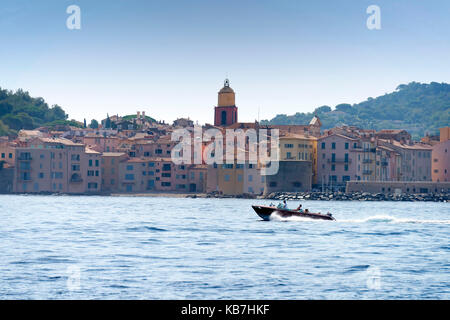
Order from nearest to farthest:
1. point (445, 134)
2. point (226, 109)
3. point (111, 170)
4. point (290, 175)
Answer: point (290, 175) < point (111, 170) < point (445, 134) < point (226, 109)

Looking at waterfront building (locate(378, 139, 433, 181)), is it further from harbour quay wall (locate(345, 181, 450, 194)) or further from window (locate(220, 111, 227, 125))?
window (locate(220, 111, 227, 125))

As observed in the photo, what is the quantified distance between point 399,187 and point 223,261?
79.2 meters

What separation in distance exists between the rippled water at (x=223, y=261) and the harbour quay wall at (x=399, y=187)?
55.2m

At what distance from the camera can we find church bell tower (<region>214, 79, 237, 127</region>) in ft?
453

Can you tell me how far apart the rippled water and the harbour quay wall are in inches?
2175

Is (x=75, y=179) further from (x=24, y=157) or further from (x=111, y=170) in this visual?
(x=24, y=157)

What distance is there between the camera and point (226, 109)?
138 meters

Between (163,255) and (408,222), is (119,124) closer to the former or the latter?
(408,222)

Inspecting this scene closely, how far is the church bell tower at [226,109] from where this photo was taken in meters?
138

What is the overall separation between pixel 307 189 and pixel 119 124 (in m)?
57.1

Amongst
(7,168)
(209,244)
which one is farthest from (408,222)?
(7,168)

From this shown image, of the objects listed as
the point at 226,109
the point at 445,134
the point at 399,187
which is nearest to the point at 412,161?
the point at 445,134

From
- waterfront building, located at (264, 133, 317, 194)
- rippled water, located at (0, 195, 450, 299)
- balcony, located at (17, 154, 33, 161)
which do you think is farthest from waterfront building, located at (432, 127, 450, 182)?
rippled water, located at (0, 195, 450, 299)
